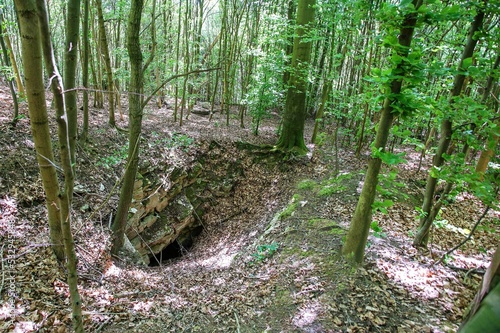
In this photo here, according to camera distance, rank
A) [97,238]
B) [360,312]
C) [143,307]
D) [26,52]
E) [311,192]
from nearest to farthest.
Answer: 1. [26,52]
2. [360,312]
3. [143,307]
4. [97,238]
5. [311,192]

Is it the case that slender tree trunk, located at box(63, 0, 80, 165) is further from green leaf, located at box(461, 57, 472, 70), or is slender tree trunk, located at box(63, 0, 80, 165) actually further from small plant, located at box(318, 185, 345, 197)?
small plant, located at box(318, 185, 345, 197)

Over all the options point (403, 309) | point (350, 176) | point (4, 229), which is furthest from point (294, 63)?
point (4, 229)

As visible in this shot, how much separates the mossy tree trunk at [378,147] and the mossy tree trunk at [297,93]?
560 centimetres

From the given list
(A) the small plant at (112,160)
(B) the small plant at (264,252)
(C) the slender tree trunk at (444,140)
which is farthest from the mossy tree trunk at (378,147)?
(A) the small plant at (112,160)

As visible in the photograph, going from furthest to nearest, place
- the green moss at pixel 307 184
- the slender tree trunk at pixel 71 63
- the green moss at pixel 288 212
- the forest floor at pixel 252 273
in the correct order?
the green moss at pixel 307 184 < the green moss at pixel 288 212 < the slender tree trunk at pixel 71 63 < the forest floor at pixel 252 273

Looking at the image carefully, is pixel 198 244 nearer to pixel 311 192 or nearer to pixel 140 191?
pixel 140 191

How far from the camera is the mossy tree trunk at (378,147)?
8.71 feet

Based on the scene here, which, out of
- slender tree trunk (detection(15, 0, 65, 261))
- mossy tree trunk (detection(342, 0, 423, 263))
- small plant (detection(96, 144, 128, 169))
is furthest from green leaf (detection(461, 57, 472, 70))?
small plant (detection(96, 144, 128, 169))

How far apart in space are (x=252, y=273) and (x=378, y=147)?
2817mm

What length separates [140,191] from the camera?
736 centimetres

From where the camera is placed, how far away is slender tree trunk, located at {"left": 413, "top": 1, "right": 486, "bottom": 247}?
3.26 meters

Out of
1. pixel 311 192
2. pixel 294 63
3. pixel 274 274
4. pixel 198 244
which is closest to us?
pixel 274 274

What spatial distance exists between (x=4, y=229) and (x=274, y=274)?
392 centimetres

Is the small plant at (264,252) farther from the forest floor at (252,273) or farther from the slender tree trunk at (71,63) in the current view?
the slender tree trunk at (71,63)
